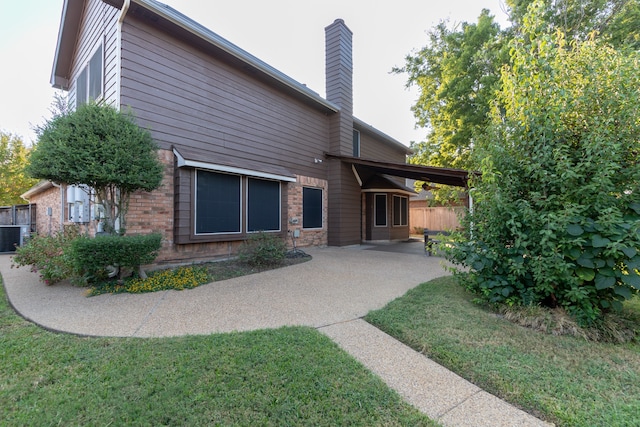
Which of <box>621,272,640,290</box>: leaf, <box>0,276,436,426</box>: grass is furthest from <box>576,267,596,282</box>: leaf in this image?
<box>0,276,436,426</box>: grass

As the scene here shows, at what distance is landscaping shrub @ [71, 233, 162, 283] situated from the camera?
4.45 metres

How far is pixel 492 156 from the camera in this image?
3949 millimetres

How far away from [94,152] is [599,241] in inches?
278

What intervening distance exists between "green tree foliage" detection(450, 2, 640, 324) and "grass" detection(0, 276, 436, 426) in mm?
2686

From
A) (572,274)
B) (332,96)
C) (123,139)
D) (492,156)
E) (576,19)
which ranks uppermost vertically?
(576,19)

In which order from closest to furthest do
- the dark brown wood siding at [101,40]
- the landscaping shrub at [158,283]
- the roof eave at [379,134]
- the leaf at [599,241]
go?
the leaf at [599,241]
the landscaping shrub at [158,283]
the dark brown wood siding at [101,40]
the roof eave at [379,134]

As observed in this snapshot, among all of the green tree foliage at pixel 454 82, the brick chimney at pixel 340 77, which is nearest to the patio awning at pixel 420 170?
the brick chimney at pixel 340 77

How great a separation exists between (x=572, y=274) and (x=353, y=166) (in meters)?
8.18

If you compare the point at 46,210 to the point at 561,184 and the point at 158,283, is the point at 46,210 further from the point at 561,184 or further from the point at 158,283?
the point at 561,184

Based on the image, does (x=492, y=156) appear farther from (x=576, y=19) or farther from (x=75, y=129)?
(x=576, y=19)

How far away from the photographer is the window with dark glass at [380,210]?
1263 cm

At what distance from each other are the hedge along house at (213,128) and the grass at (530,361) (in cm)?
498

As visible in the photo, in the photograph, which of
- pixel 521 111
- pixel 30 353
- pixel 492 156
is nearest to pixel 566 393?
pixel 492 156

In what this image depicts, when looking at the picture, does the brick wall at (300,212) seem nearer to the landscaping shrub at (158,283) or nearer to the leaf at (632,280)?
the landscaping shrub at (158,283)
